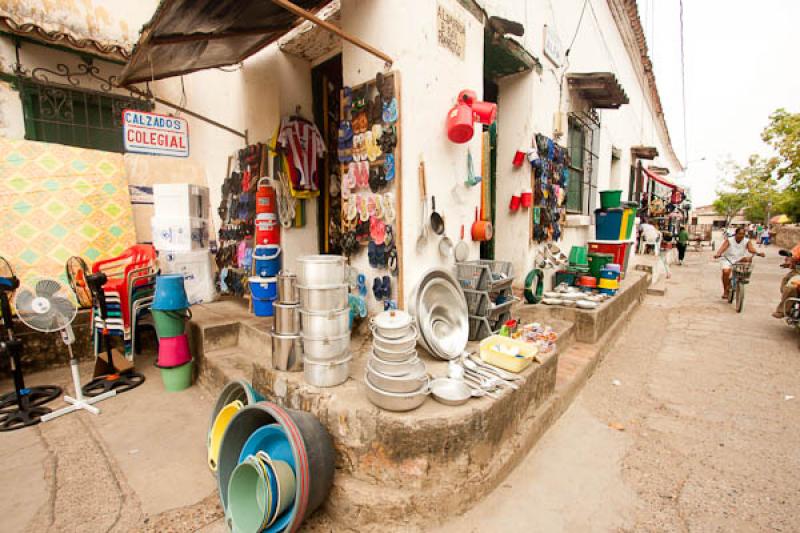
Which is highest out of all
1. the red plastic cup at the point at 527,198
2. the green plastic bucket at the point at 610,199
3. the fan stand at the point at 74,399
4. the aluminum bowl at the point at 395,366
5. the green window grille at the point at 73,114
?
the green window grille at the point at 73,114

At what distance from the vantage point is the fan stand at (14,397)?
9.33 ft

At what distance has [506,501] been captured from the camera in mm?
2076

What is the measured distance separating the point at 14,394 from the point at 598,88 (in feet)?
26.0

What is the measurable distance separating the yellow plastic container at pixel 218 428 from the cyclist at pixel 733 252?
8.75 m

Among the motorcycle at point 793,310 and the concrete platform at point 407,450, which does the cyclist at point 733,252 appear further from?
the concrete platform at point 407,450

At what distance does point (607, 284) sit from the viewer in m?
5.25

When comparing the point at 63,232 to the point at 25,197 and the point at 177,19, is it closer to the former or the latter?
the point at 25,197

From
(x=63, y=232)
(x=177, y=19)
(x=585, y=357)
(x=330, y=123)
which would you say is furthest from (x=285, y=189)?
(x=585, y=357)

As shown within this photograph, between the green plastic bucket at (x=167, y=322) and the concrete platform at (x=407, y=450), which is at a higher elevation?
the green plastic bucket at (x=167, y=322)

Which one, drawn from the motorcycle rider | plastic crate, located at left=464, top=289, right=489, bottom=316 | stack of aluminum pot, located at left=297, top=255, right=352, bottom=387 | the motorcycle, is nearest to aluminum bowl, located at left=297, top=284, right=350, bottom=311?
stack of aluminum pot, located at left=297, top=255, right=352, bottom=387

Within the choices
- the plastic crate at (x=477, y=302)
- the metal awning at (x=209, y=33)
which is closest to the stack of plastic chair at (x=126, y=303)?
the metal awning at (x=209, y=33)

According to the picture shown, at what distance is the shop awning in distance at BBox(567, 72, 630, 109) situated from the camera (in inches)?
207

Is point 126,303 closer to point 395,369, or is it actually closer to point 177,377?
point 177,377

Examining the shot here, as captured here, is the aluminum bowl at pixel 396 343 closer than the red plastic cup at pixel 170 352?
Yes
